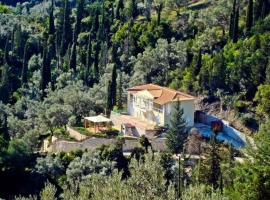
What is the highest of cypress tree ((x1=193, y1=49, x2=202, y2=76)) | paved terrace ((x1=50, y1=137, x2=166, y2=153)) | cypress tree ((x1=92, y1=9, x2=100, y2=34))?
cypress tree ((x1=92, y1=9, x2=100, y2=34))

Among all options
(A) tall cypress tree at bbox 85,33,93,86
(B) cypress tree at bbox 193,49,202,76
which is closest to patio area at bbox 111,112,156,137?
(B) cypress tree at bbox 193,49,202,76

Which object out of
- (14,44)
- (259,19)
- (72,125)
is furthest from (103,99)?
(14,44)

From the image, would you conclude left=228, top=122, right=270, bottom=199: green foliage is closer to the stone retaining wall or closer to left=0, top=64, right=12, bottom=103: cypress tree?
the stone retaining wall

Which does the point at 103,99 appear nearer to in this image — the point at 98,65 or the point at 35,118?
the point at 35,118

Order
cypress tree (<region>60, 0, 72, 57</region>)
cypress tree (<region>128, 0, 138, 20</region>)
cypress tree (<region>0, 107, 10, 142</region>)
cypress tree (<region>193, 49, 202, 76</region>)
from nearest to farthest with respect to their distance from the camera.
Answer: cypress tree (<region>0, 107, 10, 142</region>), cypress tree (<region>193, 49, 202, 76</region>), cypress tree (<region>60, 0, 72, 57</region>), cypress tree (<region>128, 0, 138, 20</region>)

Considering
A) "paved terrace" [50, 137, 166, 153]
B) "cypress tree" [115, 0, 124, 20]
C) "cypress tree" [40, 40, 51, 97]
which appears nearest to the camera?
"paved terrace" [50, 137, 166, 153]

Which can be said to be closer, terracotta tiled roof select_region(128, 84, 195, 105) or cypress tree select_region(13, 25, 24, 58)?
terracotta tiled roof select_region(128, 84, 195, 105)

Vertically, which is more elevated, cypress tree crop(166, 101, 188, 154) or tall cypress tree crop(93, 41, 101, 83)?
tall cypress tree crop(93, 41, 101, 83)

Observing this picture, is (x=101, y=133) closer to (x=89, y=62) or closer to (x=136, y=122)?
(x=136, y=122)

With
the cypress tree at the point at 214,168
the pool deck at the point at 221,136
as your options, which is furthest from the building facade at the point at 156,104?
the cypress tree at the point at 214,168
